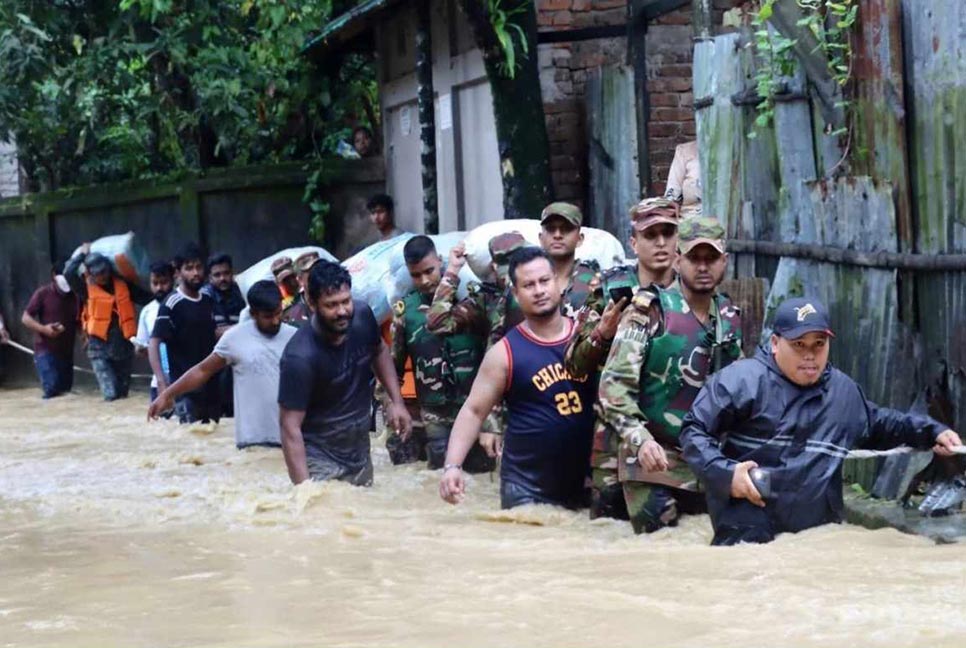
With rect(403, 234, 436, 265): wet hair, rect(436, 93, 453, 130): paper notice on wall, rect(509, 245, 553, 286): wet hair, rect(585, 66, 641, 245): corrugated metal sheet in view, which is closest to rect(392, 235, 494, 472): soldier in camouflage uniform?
rect(403, 234, 436, 265): wet hair

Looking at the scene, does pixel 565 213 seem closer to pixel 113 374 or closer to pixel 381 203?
pixel 381 203

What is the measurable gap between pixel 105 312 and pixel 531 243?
25.8 ft

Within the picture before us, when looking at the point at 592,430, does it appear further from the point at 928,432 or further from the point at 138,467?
the point at 138,467

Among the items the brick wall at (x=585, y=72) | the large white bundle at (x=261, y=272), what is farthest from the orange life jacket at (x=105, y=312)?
the brick wall at (x=585, y=72)

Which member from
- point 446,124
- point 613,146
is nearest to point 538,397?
point 613,146

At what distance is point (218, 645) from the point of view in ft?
17.1

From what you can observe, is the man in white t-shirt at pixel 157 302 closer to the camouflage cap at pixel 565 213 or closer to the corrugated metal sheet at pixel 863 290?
the camouflage cap at pixel 565 213

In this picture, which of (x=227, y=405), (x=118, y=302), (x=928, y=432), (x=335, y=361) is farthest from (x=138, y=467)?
(x=928, y=432)

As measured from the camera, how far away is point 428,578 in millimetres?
6191

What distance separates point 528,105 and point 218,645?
21.3 feet

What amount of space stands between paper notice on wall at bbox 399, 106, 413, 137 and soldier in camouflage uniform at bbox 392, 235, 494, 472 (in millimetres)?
4979

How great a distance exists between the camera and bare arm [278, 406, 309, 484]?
8141mm

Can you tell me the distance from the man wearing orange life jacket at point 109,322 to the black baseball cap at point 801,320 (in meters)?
11.1

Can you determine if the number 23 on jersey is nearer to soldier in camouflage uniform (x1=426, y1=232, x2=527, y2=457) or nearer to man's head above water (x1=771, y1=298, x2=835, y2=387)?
soldier in camouflage uniform (x1=426, y1=232, x2=527, y2=457)
